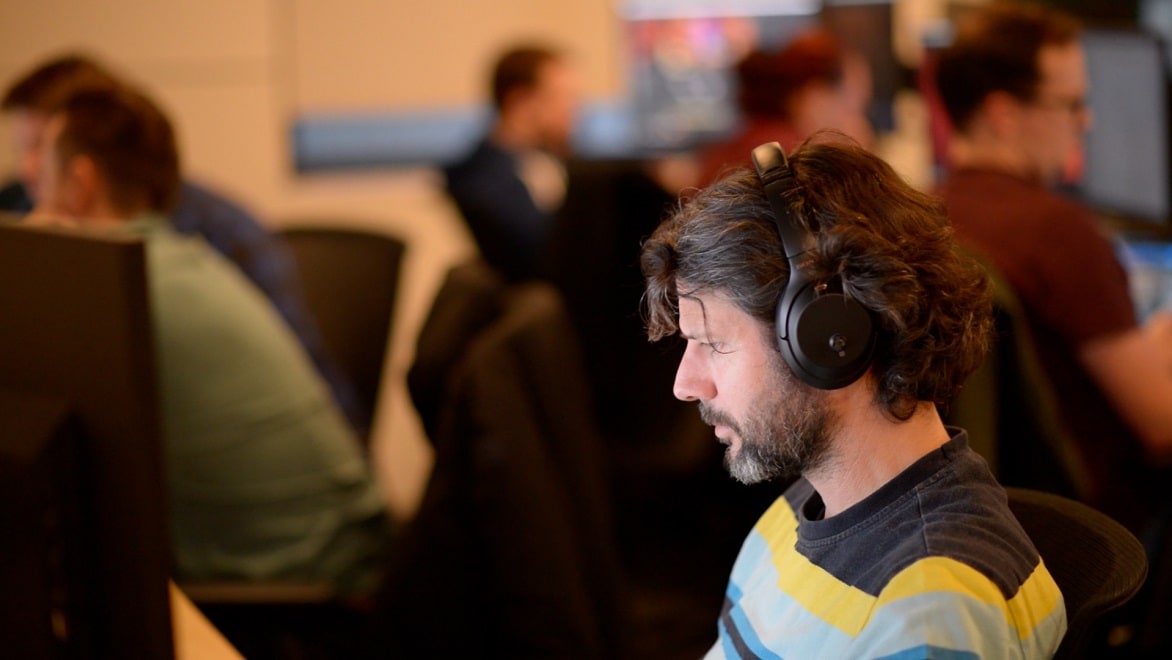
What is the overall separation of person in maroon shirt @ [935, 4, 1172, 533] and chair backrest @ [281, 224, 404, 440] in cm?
115

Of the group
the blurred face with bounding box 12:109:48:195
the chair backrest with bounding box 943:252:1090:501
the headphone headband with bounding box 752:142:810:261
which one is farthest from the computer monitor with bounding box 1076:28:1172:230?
the blurred face with bounding box 12:109:48:195

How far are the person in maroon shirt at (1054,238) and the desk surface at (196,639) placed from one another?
3.82 ft

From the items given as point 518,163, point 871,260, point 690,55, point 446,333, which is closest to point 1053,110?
point 446,333

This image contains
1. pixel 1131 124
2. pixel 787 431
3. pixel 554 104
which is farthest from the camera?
pixel 554 104

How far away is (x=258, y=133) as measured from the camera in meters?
3.81

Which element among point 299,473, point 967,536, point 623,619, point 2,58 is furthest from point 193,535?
point 2,58

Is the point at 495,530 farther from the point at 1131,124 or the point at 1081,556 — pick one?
the point at 1131,124

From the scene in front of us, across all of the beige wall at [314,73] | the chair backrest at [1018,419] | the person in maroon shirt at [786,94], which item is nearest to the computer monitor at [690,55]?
the beige wall at [314,73]

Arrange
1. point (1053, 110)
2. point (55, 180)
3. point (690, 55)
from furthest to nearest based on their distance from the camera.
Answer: point (690, 55)
point (1053, 110)
point (55, 180)

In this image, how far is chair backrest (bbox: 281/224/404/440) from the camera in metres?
2.60

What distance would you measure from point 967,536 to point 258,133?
331cm

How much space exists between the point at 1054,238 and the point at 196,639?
132 centimetres

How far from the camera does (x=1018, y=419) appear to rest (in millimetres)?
1627

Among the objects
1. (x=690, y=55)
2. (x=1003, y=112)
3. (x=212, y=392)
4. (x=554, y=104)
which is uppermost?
(x=1003, y=112)
